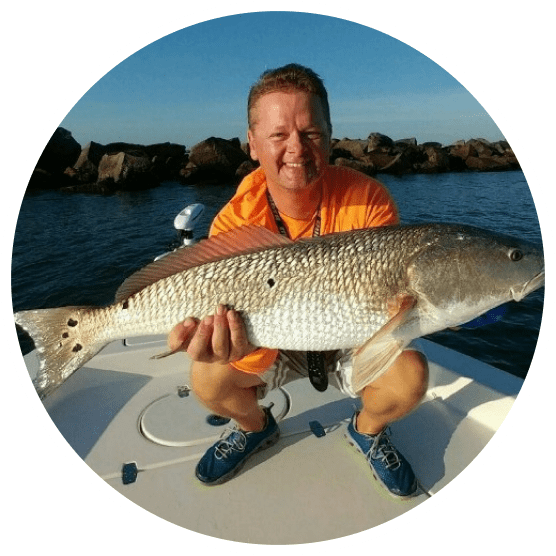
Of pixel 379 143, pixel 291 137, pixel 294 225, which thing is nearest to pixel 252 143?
pixel 291 137

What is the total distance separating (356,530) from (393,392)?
0.76 metres

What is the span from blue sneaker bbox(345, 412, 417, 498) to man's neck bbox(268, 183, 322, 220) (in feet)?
4.66

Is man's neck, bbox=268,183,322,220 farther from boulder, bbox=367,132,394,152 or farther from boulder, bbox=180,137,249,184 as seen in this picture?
boulder, bbox=367,132,394,152

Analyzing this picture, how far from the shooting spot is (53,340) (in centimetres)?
243

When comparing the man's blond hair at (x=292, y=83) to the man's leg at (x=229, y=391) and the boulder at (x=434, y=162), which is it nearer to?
the man's leg at (x=229, y=391)

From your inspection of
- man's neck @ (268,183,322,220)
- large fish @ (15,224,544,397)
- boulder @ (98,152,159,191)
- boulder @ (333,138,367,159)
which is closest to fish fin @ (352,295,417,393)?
large fish @ (15,224,544,397)

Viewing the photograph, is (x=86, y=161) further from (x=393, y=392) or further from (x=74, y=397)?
(x=393, y=392)

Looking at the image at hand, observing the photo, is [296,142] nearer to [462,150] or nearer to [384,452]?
[384,452]

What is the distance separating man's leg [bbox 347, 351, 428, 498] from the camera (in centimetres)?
256

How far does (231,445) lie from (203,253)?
4.08ft

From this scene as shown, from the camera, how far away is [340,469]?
2.71 metres

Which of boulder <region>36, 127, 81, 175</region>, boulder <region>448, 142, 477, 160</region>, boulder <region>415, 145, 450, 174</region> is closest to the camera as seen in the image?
boulder <region>36, 127, 81, 175</region>

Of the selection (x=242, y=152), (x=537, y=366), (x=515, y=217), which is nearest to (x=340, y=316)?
(x=537, y=366)

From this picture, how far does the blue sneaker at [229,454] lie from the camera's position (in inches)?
105
